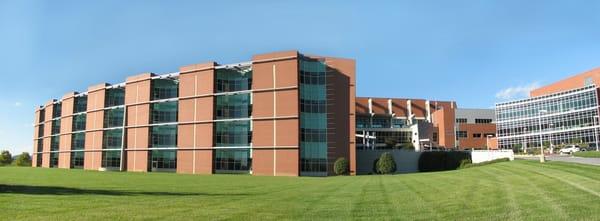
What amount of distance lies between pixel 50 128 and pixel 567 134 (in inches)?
4135

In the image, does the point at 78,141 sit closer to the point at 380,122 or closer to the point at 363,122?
the point at 363,122

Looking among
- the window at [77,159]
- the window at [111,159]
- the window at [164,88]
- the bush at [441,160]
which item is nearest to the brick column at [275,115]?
the window at [164,88]

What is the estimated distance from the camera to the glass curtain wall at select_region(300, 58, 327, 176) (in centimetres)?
5847

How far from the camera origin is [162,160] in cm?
6794

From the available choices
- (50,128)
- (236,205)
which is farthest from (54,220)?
(50,128)

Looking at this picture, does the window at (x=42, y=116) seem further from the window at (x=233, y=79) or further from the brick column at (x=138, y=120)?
the window at (x=233, y=79)

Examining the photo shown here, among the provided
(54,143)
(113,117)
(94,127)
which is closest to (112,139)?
(113,117)

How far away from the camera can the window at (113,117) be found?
251 feet

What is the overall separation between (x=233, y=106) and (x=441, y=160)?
30.2 meters

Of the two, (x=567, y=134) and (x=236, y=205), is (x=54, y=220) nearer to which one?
(x=236, y=205)

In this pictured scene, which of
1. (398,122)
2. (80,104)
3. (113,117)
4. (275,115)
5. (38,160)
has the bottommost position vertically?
(38,160)

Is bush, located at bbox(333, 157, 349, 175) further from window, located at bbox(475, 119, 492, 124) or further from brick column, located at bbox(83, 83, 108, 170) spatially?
window, located at bbox(475, 119, 492, 124)

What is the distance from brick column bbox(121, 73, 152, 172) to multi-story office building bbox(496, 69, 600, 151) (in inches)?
2621

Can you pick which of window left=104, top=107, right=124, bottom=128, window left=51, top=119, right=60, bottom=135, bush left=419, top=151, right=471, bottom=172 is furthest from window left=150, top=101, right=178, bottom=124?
window left=51, top=119, right=60, bottom=135
